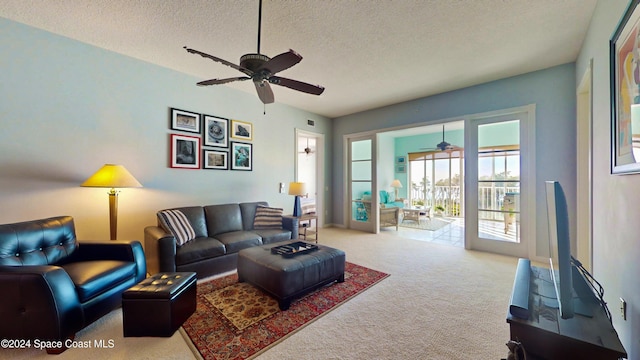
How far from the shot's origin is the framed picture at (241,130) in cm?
425

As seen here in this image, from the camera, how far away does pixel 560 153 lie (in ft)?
11.1

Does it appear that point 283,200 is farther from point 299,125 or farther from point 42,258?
point 42,258

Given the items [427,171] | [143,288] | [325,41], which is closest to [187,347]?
[143,288]

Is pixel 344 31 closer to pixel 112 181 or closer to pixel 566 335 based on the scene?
pixel 566 335

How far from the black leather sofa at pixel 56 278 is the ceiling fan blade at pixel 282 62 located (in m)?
2.14

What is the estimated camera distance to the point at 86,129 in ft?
9.44

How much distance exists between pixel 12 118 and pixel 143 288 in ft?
7.91

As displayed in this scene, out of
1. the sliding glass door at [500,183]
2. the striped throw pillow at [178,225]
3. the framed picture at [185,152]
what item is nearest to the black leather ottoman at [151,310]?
the striped throw pillow at [178,225]

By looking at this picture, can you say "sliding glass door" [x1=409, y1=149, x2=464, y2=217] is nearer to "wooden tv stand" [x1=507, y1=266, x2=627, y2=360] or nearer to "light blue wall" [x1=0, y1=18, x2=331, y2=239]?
"light blue wall" [x1=0, y1=18, x2=331, y2=239]

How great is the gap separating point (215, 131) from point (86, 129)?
157 cm

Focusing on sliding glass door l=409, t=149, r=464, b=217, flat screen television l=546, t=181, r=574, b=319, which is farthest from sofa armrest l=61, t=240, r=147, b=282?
sliding glass door l=409, t=149, r=464, b=217

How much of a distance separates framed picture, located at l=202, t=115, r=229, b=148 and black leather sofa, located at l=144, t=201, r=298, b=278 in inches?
42.7

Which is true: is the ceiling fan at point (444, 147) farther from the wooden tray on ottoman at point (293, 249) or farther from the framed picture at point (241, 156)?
the wooden tray on ottoman at point (293, 249)

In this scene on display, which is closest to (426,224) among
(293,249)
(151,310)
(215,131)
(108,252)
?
(293,249)
